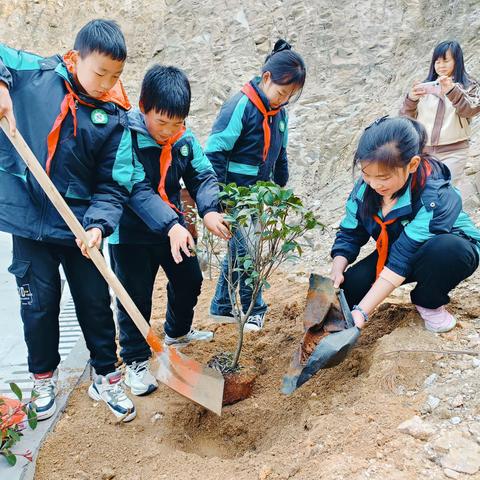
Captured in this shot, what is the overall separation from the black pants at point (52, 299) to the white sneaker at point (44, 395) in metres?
0.04

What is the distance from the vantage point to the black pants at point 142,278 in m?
2.46

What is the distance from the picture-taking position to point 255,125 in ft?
9.40

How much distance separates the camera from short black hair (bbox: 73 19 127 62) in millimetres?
1933

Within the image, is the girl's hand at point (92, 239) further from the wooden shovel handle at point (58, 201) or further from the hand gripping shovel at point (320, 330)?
the hand gripping shovel at point (320, 330)

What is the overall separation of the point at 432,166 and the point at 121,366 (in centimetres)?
200

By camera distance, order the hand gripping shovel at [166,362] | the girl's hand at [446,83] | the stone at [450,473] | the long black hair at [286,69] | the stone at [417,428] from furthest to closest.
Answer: the girl's hand at [446,83]
the long black hair at [286,69]
the hand gripping shovel at [166,362]
the stone at [417,428]
the stone at [450,473]

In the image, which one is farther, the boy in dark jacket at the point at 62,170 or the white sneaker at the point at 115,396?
the white sneaker at the point at 115,396

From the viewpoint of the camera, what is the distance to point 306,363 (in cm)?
213

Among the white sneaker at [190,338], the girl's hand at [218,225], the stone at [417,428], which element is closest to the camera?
the stone at [417,428]

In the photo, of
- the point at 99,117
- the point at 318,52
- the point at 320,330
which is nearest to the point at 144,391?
the point at 320,330

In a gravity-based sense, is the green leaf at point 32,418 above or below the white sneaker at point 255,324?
above

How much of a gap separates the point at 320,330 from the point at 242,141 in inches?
50.1

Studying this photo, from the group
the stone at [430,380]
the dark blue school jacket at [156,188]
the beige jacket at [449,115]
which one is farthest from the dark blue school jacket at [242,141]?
the stone at [430,380]

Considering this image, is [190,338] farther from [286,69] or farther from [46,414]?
[286,69]
